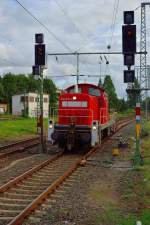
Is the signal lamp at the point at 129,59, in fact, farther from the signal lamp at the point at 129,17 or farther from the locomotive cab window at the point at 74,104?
the locomotive cab window at the point at 74,104

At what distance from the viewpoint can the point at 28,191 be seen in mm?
11906

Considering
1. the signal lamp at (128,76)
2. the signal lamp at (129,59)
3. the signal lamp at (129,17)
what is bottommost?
the signal lamp at (128,76)

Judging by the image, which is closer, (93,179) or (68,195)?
(68,195)

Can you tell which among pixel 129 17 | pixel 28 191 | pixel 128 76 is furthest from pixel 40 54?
pixel 28 191

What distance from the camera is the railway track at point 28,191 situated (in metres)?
9.24

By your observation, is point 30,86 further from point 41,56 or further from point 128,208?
point 128,208

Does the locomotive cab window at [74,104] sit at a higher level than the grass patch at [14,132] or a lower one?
higher

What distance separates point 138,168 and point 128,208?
6182mm

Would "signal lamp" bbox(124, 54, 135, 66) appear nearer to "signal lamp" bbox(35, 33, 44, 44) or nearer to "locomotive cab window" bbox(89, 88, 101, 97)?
"signal lamp" bbox(35, 33, 44, 44)

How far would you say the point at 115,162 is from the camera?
18484 millimetres

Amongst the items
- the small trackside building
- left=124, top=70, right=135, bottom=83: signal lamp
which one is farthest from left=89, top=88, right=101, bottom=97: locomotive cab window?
the small trackside building

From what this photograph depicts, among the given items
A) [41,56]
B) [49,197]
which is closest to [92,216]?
[49,197]

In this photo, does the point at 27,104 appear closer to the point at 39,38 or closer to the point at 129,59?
the point at 39,38

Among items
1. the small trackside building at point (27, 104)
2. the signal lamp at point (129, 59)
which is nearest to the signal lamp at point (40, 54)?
the signal lamp at point (129, 59)
